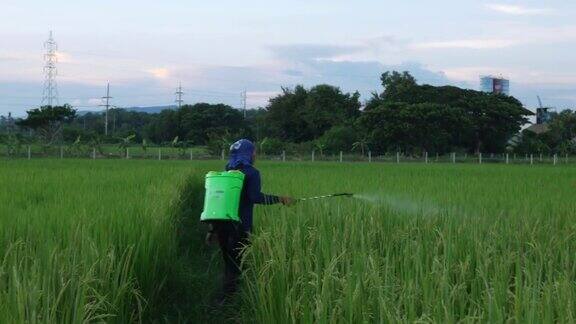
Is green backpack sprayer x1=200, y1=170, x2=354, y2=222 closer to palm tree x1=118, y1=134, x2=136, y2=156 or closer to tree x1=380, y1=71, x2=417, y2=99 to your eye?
palm tree x1=118, y1=134, x2=136, y2=156

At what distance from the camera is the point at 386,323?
2.12 metres

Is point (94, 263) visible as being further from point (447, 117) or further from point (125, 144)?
point (447, 117)

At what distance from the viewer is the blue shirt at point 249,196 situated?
4.48m

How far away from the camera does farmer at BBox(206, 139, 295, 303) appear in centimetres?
449

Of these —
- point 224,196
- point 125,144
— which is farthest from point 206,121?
point 224,196

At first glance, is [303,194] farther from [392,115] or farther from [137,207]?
[392,115]

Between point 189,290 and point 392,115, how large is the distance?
110 ft

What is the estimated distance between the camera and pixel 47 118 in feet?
126

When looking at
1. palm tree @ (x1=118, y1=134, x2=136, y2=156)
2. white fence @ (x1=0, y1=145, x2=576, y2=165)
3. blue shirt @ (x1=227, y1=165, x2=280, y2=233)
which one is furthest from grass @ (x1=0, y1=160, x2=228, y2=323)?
palm tree @ (x1=118, y1=134, x2=136, y2=156)

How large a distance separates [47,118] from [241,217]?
122 ft

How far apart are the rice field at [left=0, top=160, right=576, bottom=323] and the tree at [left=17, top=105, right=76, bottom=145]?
3453 centimetres

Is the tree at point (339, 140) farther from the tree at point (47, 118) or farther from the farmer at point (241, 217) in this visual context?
the farmer at point (241, 217)

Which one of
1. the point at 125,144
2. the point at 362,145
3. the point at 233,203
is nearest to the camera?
the point at 233,203

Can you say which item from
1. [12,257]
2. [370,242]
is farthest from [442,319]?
[12,257]
